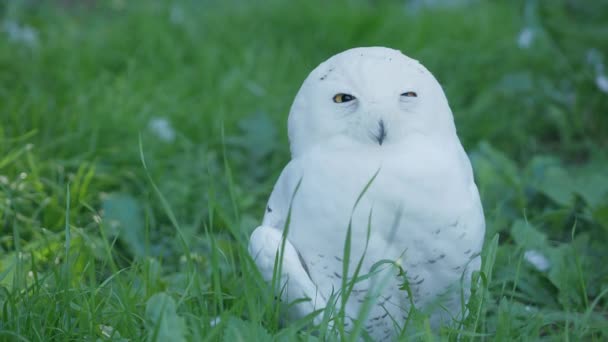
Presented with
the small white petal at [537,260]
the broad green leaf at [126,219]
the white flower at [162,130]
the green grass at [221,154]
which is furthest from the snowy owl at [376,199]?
the white flower at [162,130]

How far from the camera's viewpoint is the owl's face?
194cm

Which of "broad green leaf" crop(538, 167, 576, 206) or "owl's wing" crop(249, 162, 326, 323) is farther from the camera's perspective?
"broad green leaf" crop(538, 167, 576, 206)

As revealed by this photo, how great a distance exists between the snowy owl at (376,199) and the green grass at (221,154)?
0.40 ft

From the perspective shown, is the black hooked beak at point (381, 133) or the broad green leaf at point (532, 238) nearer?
→ the black hooked beak at point (381, 133)

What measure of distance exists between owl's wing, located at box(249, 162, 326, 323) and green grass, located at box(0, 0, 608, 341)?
57mm

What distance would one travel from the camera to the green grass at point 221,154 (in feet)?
6.85

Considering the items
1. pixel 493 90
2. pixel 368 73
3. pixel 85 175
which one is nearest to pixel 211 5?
pixel 493 90

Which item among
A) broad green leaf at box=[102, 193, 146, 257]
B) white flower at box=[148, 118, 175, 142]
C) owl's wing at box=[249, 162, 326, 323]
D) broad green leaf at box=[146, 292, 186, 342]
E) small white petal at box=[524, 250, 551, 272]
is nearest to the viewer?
broad green leaf at box=[146, 292, 186, 342]

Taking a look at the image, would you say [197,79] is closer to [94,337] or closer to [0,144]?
[0,144]

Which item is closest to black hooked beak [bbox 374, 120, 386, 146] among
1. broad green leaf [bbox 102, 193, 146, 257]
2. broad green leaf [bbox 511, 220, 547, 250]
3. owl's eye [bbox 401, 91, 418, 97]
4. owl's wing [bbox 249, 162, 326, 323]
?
owl's eye [bbox 401, 91, 418, 97]

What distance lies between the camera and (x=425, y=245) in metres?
2.00

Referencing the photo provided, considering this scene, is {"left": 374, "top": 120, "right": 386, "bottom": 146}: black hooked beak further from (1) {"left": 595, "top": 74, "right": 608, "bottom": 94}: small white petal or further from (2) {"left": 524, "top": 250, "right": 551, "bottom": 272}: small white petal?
(1) {"left": 595, "top": 74, "right": 608, "bottom": 94}: small white petal

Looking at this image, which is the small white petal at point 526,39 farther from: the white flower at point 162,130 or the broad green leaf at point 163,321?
the broad green leaf at point 163,321

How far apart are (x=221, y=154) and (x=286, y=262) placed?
2026mm
